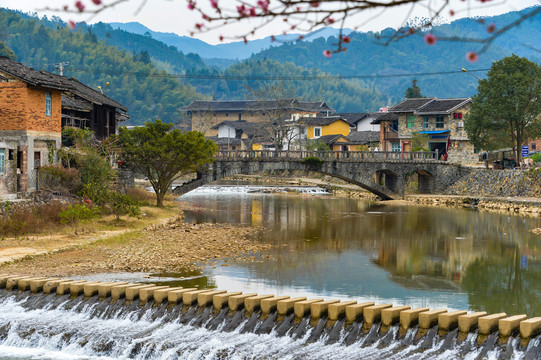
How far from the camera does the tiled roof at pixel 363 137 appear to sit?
347 ft

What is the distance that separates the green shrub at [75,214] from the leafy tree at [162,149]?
16.4 m

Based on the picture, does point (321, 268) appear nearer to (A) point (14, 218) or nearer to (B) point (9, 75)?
(A) point (14, 218)

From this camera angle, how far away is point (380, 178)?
84250 millimetres

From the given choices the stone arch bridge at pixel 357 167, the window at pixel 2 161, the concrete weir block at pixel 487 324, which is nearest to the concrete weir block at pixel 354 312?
the concrete weir block at pixel 487 324

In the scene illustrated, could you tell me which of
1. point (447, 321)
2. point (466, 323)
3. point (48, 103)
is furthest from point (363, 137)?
point (466, 323)

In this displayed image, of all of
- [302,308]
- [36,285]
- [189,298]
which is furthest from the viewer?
[36,285]

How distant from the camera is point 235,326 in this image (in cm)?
1898

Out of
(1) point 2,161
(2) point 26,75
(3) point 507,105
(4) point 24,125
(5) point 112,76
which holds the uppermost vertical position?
(5) point 112,76

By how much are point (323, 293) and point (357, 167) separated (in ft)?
152

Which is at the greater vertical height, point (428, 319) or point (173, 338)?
point (428, 319)

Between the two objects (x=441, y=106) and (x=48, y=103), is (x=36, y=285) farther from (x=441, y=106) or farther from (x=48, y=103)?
(x=441, y=106)

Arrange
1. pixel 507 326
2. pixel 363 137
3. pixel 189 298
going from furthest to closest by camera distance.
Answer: pixel 363 137
pixel 189 298
pixel 507 326

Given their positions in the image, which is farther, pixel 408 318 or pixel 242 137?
pixel 242 137

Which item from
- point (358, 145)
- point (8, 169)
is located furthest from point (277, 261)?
point (358, 145)
